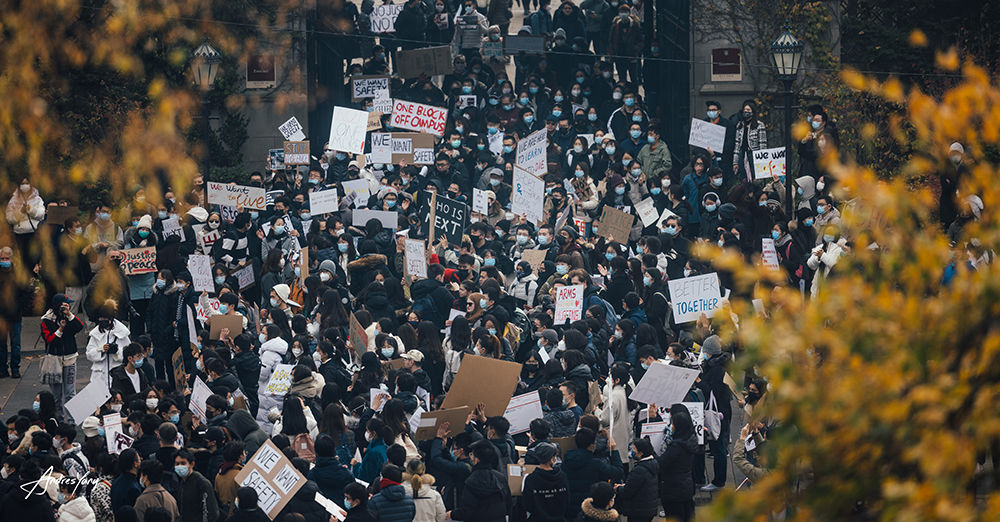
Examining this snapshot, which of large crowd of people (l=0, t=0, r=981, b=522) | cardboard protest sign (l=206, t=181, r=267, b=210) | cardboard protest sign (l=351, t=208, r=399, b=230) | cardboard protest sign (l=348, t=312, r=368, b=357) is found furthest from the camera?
cardboard protest sign (l=206, t=181, r=267, b=210)

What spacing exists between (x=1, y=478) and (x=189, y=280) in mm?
6279

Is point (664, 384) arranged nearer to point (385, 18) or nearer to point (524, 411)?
point (524, 411)

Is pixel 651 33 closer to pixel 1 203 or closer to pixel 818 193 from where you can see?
pixel 818 193

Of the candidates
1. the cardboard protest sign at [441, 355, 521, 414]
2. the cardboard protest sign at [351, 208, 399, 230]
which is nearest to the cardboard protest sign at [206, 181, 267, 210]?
the cardboard protest sign at [351, 208, 399, 230]

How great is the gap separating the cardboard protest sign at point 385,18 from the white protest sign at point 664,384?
15847 mm

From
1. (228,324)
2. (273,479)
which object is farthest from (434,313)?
(273,479)

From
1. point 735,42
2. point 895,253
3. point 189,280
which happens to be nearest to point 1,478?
point 189,280

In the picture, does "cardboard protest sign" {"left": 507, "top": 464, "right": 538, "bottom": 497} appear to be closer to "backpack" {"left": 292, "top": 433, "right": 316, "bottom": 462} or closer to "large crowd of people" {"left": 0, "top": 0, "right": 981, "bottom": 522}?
"large crowd of people" {"left": 0, "top": 0, "right": 981, "bottom": 522}

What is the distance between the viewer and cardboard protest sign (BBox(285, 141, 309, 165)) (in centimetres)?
2212

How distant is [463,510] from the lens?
10.9 metres

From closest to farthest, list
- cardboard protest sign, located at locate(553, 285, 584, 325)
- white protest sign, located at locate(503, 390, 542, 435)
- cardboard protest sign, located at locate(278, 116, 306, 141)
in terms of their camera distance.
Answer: white protest sign, located at locate(503, 390, 542, 435), cardboard protest sign, located at locate(553, 285, 584, 325), cardboard protest sign, located at locate(278, 116, 306, 141)

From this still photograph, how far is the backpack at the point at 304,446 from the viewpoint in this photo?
11883 millimetres

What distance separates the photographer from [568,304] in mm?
15164

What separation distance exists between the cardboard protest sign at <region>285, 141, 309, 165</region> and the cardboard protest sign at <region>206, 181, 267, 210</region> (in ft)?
8.12
